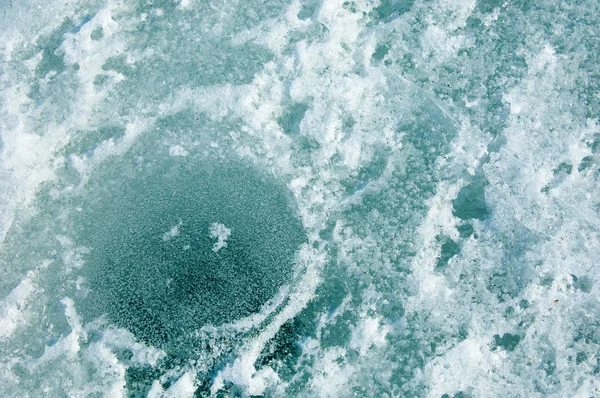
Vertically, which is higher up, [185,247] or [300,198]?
[300,198]

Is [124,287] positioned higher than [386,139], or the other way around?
[386,139]

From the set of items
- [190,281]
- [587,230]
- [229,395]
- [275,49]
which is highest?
[275,49]

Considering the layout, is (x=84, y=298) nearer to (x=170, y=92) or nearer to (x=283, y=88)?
(x=170, y=92)

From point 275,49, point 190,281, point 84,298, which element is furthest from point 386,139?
point 84,298
